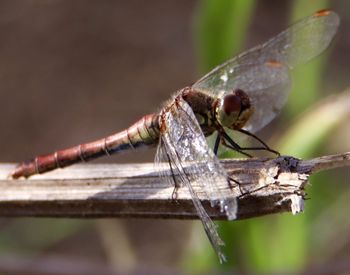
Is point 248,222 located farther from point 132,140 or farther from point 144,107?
point 144,107

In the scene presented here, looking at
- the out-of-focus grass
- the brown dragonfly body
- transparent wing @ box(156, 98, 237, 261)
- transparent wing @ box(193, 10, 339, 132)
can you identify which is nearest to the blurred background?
the out-of-focus grass

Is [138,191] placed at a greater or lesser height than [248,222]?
lesser

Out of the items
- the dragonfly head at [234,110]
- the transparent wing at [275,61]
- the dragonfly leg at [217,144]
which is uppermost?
the transparent wing at [275,61]

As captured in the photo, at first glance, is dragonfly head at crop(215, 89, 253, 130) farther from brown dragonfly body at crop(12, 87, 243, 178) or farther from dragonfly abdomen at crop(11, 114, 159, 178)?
dragonfly abdomen at crop(11, 114, 159, 178)

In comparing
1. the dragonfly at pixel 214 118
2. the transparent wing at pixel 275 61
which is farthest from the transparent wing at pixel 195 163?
the transparent wing at pixel 275 61

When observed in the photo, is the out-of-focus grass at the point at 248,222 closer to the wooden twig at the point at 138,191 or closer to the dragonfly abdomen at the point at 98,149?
the dragonfly abdomen at the point at 98,149

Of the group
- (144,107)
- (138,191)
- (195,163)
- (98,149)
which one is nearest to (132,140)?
(98,149)

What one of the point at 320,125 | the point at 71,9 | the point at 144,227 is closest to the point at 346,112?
the point at 320,125
